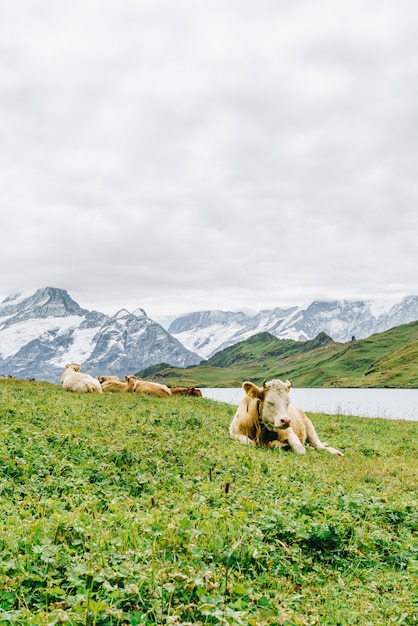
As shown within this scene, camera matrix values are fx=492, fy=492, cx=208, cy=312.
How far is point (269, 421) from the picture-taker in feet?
52.4

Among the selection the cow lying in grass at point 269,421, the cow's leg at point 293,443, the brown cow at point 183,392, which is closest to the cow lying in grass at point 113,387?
the brown cow at point 183,392

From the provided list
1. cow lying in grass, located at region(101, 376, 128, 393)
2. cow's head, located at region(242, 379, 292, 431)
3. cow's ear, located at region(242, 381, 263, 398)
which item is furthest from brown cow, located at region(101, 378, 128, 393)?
cow's head, located at region(242, 379, 292, 431)

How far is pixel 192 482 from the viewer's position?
1014 centimetres

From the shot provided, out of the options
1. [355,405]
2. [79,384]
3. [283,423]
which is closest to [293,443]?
[283,423]

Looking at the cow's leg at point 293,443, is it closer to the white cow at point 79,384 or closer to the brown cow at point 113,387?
the white cow at point 79,384

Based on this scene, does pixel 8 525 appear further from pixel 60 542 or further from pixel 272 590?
pixel 272 590

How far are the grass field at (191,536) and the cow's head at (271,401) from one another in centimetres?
226

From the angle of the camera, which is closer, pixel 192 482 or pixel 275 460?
pixel 192 482

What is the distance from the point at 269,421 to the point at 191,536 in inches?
378

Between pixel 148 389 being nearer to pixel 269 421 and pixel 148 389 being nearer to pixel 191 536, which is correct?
pixel 269 421

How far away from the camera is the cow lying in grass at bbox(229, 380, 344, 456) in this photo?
15.9m

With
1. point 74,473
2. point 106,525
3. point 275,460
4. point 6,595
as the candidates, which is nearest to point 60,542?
point 106,525

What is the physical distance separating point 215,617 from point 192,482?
509cm

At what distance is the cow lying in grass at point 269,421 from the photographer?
15891mm
